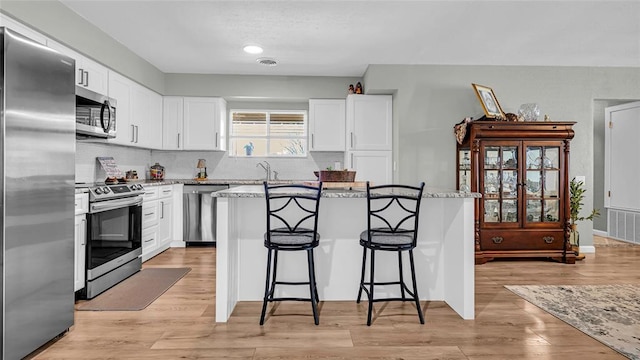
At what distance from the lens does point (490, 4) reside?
3.26 m

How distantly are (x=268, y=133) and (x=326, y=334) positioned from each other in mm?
4106

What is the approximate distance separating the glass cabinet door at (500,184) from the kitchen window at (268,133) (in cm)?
276

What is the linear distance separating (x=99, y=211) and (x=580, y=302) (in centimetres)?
403

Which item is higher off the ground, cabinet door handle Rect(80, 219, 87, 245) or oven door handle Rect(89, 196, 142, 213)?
oven door handle Rect(89, 196, 142, 213)

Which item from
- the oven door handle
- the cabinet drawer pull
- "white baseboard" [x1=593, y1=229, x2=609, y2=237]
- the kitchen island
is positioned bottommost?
"white baseboard" [x1=593, y1=229, x2=609, y2=237]

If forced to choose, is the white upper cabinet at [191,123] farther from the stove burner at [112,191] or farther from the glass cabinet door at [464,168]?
the glass cabinet door at [464,168]

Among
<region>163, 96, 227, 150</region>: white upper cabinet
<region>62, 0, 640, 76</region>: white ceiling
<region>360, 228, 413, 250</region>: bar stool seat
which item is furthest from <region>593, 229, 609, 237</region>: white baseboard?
<region>163, 96, 227, 150</region>: white upper cabinet

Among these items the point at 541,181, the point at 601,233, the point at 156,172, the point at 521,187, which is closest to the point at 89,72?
the point at 156,172

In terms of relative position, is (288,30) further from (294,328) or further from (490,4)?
(294,328)

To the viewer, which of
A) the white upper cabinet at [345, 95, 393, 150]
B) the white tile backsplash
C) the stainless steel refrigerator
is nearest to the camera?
the stainless steel refrigerator

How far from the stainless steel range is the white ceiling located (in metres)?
1.68

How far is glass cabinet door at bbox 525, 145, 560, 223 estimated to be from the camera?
452 cm

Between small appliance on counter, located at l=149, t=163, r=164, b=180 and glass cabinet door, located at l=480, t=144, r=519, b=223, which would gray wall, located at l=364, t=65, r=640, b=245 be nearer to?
glass cabinet door, located at l=480, t=144, r=519, b=223

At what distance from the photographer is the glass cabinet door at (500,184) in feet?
14.7
